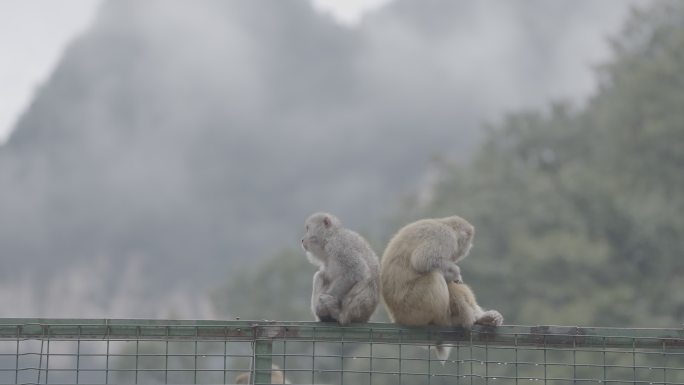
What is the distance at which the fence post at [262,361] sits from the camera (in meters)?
6.55

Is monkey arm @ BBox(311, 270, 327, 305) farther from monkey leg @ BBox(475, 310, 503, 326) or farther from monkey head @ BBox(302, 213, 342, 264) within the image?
monkey leg @ BBox(475, 310, 503, 326)

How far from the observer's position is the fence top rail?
6559 millimetres

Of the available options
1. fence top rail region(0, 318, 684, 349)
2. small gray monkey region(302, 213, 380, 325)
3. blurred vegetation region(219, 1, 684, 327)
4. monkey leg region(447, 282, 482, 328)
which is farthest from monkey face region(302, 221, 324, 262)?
blurred vegetation region(219, 1, 684, 327)

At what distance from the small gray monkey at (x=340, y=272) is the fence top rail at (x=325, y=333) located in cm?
121

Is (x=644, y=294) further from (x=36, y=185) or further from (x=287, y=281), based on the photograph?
(x=36, y=185)

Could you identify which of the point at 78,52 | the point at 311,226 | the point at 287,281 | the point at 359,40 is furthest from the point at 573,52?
the point at 311,226

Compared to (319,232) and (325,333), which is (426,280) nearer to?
(319,232)

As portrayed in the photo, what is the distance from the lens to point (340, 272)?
8430 millimetres

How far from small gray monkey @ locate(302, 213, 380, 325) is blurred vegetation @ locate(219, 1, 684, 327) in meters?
28.3

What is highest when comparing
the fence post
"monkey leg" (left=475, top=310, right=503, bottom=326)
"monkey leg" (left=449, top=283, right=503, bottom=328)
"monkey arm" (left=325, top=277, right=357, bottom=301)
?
"monkey arm" (left=325, top=277, right=357, bottom=301)

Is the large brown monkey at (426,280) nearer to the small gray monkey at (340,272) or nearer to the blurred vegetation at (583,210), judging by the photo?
the small gray monkey at (340,272)

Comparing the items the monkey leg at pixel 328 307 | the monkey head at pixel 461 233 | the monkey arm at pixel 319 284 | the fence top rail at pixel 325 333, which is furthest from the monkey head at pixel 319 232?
the fence top rail at pixel 325 333

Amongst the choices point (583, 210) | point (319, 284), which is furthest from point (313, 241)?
point (583, 210)

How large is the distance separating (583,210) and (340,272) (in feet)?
118
